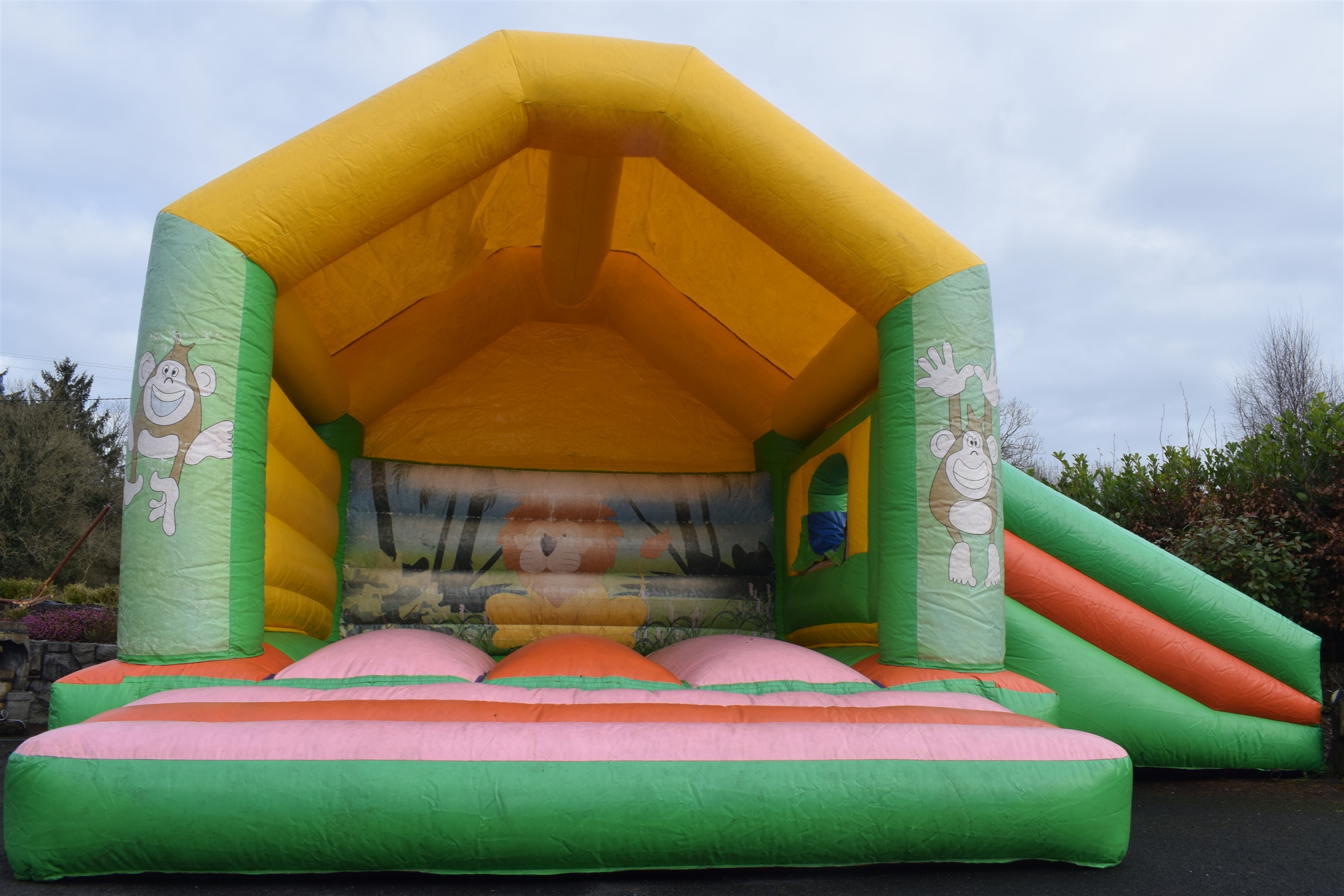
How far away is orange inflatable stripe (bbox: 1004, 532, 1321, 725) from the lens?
2.64 metres

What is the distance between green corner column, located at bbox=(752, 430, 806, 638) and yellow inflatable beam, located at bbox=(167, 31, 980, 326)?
4.03 ft

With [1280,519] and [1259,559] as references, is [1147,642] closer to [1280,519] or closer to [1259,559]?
[1259,559]

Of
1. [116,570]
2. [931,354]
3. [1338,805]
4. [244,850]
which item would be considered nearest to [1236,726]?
[1338,805]

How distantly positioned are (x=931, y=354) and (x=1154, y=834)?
1.27 meters

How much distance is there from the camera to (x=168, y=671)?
2.01 metres

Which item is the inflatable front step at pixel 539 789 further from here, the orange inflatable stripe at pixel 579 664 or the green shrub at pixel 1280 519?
the green shrub at pixel 1280 519

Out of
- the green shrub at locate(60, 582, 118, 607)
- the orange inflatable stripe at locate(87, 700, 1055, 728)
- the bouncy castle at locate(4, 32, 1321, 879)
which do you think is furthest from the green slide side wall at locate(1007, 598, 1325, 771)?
the green shrub at locate(60, 582, 118, 607)

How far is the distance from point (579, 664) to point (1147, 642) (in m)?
1.73

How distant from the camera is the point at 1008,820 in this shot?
5.24 feet

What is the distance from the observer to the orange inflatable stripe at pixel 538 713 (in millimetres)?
1679

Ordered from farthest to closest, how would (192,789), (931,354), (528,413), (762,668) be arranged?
(528,413), (931,354), (762,668), (192,789)

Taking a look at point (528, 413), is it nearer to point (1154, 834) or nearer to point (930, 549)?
point (930, 549)

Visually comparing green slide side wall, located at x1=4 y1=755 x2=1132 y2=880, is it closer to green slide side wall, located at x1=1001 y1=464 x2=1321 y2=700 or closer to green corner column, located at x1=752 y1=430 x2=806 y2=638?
green slide side wall, located at x1=1001 y1=464 x2=1321 y2=700

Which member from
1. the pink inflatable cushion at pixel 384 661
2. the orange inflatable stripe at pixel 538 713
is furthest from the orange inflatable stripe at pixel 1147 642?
the pink inflatable cushion at pixel 384 661
